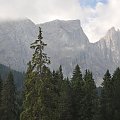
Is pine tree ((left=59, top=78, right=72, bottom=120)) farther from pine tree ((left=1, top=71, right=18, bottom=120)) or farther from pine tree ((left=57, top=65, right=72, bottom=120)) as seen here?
pine tree ((left=1, top=71, right=18, bottom=120))

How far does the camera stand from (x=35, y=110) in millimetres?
33688

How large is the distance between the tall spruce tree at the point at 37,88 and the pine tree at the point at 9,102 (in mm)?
30196

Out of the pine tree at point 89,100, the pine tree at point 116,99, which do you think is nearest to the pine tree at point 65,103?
the pine tree at point 89,100

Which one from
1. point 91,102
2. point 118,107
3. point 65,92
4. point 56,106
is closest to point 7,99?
point 65,92

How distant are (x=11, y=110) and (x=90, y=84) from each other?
51.7 feet

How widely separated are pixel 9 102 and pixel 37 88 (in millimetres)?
32241

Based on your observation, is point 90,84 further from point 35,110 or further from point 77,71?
point 35,110

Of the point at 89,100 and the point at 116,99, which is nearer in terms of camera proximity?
the point at 89,100

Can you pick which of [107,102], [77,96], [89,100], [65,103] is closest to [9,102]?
[65,103]

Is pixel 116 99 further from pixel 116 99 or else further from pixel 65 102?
pixel 65 102

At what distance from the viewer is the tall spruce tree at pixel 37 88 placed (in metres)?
33.7

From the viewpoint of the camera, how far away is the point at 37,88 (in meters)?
34.3

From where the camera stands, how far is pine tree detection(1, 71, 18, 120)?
6431 cm

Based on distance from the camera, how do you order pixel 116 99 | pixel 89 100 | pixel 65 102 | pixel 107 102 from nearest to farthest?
pixel 89 100 → pixel 65 102 → pixel 116 99 → pixel 107 102
